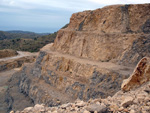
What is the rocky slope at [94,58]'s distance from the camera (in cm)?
1359

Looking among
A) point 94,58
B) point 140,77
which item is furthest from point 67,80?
point 140,77

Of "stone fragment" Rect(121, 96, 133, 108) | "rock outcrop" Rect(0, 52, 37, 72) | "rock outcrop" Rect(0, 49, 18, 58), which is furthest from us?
"rock outcrop" Rect(0, 49, 18, 58)

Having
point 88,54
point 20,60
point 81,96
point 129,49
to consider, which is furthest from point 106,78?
point 20,60

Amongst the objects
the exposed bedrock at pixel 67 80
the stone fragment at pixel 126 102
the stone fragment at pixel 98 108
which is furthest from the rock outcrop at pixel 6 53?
the stone fragment at pixel 126 102

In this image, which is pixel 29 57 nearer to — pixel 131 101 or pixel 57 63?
pixel 57 63

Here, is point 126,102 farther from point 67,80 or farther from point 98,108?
point 67,80

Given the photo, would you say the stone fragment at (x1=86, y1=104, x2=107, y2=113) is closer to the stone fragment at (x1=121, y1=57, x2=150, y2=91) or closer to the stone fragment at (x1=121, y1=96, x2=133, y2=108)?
the stone fragment at (x1=121, y1=96, x2=133, y2=108)

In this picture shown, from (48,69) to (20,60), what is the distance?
19510 millimetres

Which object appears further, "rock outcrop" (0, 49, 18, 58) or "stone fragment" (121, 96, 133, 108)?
"rock outcrop" (0, 49, 18, 58)

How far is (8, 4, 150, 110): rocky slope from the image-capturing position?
13594mm

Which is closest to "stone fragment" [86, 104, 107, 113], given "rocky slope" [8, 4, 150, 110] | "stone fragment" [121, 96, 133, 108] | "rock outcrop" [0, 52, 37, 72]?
"stone fragment" [121, 96, 133, 108]

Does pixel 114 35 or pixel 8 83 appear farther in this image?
pixel 8 83

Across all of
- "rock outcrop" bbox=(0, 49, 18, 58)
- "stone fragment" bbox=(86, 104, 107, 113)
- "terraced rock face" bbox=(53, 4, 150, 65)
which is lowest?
"rock outcrop" bbox=(0, 49, 18, 58)

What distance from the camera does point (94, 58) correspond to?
1672 cm
